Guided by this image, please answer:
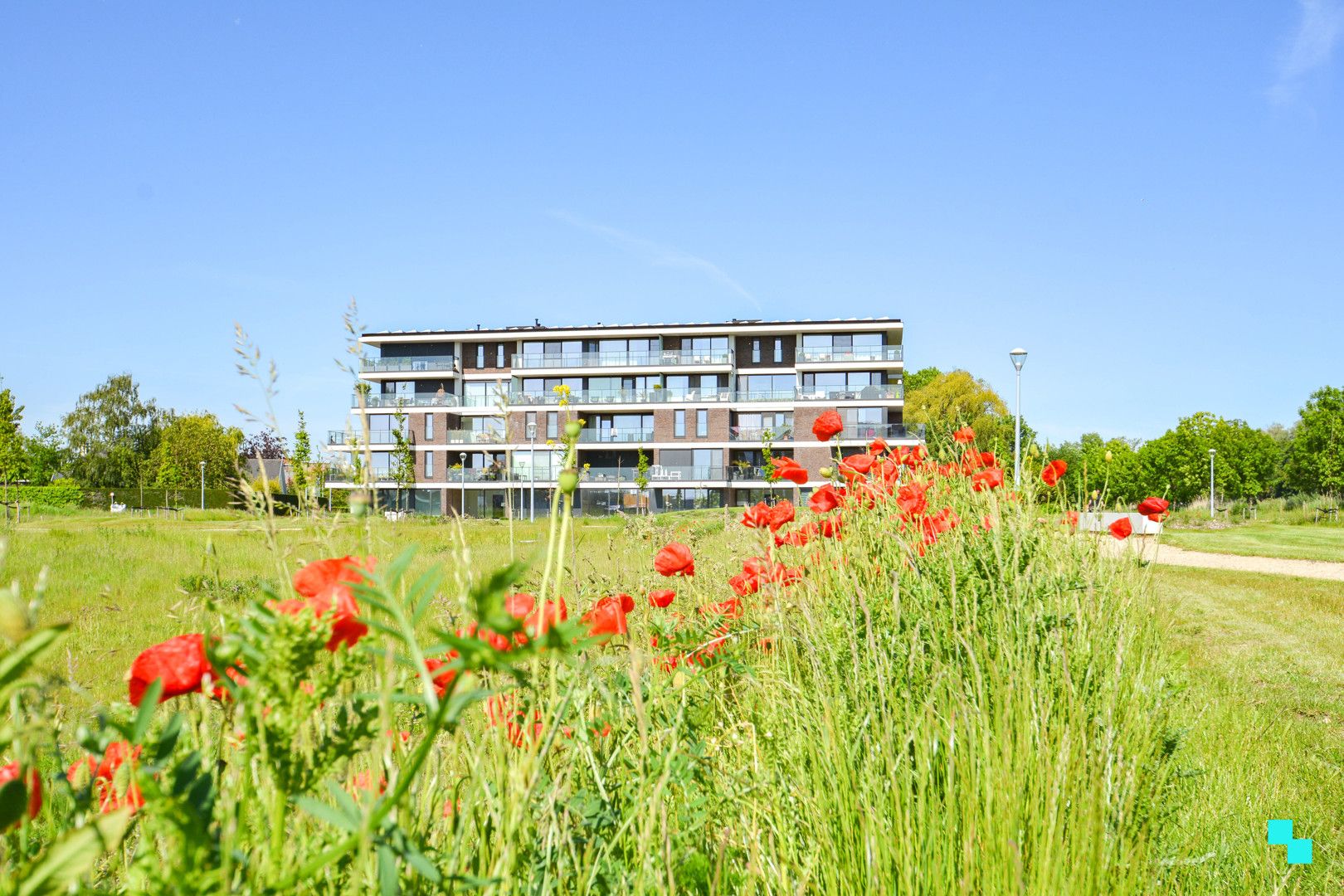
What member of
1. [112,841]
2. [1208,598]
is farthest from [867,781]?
[1208,598]

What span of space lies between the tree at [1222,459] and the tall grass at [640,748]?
39.1 metres

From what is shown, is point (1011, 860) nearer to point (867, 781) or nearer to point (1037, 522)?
point (867, 781)

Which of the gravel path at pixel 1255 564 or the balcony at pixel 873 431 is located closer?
the gravel path at pixel 1255 564

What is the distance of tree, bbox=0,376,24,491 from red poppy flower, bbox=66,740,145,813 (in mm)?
29300

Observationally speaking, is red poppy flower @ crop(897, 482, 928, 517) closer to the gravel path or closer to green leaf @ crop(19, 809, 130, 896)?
green leaf @ crop(19, 809, 130, 896)

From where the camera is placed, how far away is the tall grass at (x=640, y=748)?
65 centimetres

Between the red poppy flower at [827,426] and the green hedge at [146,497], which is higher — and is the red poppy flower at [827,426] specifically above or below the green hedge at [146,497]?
above

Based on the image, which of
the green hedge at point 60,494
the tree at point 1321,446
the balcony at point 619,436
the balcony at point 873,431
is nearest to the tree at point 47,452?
the green hedge at point 60,494

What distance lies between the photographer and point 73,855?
0.48 meters

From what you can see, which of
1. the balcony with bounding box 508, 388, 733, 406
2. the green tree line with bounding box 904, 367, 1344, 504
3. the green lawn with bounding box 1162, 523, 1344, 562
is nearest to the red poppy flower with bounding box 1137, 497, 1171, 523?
the green lawn with bounding box 1162, 523, 1344, 562

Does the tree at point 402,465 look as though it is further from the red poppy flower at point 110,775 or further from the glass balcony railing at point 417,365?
the glass balcony railing at point 417,365

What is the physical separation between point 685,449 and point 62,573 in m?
30.3

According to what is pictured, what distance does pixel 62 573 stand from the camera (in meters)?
9.63

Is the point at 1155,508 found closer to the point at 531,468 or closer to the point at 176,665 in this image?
the point at 176,665
